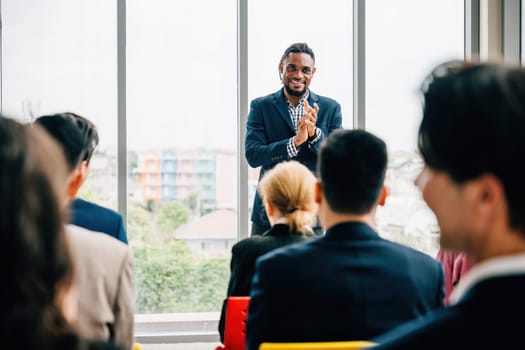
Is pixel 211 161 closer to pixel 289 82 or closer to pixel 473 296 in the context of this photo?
pixel 289 82

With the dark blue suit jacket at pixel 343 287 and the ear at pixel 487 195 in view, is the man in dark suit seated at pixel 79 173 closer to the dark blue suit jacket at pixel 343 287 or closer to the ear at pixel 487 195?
the dark blue suit jacket at pixel 343 287

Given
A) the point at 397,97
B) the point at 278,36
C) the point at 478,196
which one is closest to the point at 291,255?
the point at 478,196

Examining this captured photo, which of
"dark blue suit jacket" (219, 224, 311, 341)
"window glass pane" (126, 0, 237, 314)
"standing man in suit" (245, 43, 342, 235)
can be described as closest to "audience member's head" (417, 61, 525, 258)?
"dark blue suit jacket" (219, 224, 311, 341)

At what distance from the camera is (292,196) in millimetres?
2445

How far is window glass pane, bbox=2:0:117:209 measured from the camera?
4691mm

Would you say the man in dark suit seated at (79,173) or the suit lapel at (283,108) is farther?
the suit lapel at (283,108)

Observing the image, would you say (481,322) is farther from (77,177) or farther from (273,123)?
(273,123)

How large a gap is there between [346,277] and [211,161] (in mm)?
3378

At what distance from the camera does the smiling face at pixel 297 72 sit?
3955 millimetres

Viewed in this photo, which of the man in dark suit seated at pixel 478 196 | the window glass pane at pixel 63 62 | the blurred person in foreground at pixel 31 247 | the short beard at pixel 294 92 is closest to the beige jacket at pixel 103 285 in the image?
the blurred person in foreground at pixel 31 247

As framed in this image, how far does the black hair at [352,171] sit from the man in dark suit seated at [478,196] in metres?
1.00

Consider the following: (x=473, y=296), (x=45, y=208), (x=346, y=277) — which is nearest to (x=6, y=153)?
(x=45, y=208)

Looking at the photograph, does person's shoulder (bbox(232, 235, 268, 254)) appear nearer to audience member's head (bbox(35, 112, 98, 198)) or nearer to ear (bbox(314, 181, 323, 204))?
ear (bbox(314, 181, 323, 204))

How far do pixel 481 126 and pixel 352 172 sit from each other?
3.72ft
